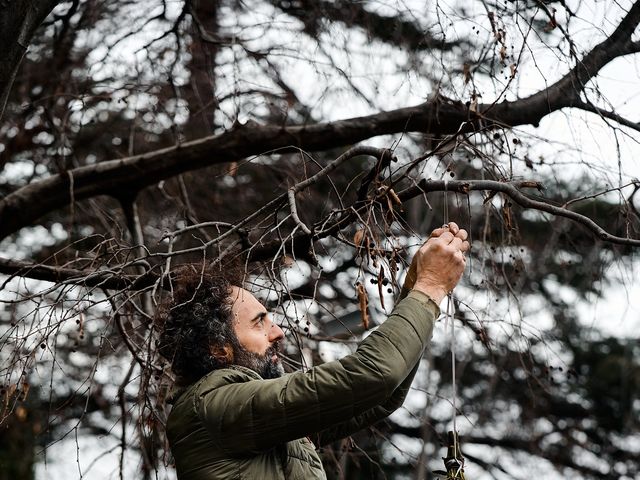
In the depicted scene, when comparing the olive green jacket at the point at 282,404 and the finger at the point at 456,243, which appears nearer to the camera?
the olive green jacket at the point at 282,404

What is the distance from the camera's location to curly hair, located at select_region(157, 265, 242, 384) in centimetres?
289

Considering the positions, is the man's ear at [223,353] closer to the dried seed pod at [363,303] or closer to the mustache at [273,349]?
the mustache at [273,349]

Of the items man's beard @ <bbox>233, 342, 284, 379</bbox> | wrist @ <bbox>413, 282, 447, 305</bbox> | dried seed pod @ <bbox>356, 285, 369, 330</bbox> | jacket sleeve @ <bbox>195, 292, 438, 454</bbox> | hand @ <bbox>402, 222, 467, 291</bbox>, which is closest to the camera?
jacket sleeve @ <bbox>195, 292, 438, 454</bbox>

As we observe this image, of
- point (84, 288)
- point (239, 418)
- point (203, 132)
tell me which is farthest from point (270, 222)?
point (203, 132)

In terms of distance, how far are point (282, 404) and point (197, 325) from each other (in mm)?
536

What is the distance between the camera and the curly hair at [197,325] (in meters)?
2.89

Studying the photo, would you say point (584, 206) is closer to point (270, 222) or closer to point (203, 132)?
point (203, 132)

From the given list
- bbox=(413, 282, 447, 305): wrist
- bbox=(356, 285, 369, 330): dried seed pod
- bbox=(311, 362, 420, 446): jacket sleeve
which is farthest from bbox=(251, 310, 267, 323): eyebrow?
bbox=(413, 282, 447, 305): wrist

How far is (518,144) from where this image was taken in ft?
12.7

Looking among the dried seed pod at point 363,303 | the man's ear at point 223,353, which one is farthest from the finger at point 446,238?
the man's ear at point 223,353

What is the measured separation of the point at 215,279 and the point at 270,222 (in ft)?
3.02

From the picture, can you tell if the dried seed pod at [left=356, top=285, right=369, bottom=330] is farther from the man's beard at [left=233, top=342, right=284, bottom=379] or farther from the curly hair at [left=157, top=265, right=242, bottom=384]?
the curly hair at [left=157, top=265, right=242, bottom=384]

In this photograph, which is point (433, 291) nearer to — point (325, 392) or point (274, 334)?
point (325, 392)

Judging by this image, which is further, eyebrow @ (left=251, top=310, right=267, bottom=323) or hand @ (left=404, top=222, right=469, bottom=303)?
eyebrow @ (left=251, top=310, right=267, bottom=323)
